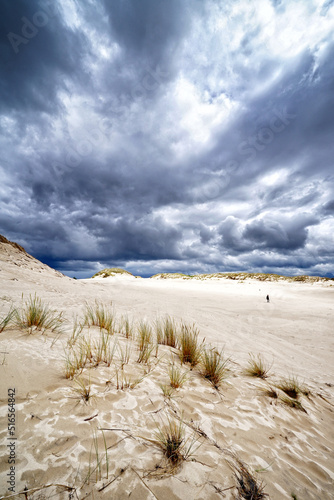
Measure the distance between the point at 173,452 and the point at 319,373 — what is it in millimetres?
4351

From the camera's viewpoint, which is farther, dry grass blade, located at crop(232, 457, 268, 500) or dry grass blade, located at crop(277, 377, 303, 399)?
dry grass blade, located at crop(277, 377, 303, 399)

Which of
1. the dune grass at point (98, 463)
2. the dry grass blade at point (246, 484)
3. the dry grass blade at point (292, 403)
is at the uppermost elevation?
the dune grass at point (98, 463)

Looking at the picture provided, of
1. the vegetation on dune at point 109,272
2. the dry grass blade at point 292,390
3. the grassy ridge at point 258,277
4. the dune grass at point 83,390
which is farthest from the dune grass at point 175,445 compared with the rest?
the vegetation on dune at point 109,272

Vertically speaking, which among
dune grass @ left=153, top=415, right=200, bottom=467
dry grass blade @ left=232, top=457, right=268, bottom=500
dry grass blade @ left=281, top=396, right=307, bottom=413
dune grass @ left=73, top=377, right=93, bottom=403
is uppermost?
dune grass @ left=73, top=377, right=93, bottom=403

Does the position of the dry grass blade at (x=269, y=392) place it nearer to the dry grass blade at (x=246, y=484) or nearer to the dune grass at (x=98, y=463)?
the dry grass blade at (x=246, y=484)

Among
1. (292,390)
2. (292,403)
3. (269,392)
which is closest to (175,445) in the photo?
(269,392)

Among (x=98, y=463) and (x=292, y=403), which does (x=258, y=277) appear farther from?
(x=98, y=463)

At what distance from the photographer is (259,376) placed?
11.3 feet

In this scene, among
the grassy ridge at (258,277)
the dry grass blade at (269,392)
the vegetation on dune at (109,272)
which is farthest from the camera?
the vegetation on dune at (109,272)

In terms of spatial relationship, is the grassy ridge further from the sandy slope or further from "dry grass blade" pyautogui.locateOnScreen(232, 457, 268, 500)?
"dry grass blade" pyautogui.locateOnScreen(232, 457, 268, 500)

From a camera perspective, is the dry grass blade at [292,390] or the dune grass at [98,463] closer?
the dune grass at [98,463]

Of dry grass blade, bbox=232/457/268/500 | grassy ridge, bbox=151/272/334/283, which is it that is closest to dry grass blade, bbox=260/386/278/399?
dry grass blade, bbox=232/457/268/500

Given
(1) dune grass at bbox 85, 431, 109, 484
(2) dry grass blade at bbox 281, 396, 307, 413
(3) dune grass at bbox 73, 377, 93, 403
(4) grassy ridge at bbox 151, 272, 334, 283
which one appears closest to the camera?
(1) dune grass at bbox 85, 431, 109, 484

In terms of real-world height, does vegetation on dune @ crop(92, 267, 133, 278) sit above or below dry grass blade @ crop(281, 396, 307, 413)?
above
